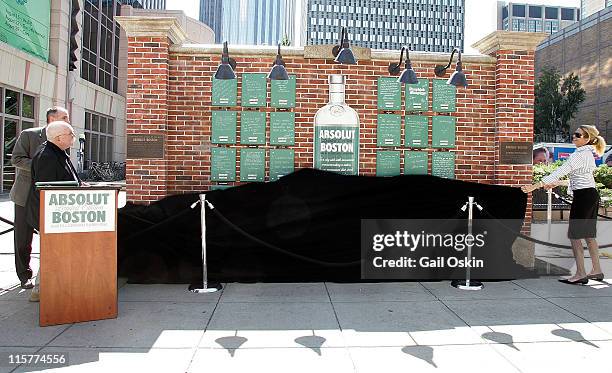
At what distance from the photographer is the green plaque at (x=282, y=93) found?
7.41m

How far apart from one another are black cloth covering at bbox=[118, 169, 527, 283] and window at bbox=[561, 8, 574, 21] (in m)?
142

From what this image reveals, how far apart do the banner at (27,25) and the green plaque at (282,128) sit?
1695cm

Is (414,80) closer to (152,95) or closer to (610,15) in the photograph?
(152,95)

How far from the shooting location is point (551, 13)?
123750mm

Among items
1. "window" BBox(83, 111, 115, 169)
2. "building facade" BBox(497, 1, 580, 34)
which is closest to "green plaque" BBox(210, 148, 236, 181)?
"window" BBox(83, 111, 115, 169)

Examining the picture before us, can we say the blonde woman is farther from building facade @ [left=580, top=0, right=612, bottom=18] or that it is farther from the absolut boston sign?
building facade @ [left=580, top=0, right=612, bottom=18]

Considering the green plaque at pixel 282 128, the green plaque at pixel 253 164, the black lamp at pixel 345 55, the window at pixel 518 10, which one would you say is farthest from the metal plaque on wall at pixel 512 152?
the window at pixel 518 10

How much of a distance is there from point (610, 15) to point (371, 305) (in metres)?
56.6

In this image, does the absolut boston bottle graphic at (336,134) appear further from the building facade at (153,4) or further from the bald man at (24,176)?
the building facade at (153,4)

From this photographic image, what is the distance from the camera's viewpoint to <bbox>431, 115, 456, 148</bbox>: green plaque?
763cm

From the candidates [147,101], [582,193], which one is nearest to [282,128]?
[147,101]

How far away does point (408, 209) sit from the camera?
676cm

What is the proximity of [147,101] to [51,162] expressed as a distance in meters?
2.21

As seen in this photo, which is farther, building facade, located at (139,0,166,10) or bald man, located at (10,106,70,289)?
building facade, located at (139,0,166,10)
